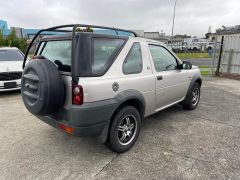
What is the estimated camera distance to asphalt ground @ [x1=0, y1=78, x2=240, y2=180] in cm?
261

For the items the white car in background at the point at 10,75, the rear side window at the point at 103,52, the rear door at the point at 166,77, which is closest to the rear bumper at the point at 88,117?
the rear side window at the point at 103,52

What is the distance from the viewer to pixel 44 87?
2.43m

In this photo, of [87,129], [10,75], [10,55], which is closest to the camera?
[87,129]

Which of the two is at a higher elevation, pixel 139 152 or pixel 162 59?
pixel 162 59

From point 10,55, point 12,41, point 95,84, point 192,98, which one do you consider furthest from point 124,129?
point 12,41

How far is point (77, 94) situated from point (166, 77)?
6.36ft

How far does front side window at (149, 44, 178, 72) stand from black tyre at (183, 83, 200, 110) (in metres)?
1.00

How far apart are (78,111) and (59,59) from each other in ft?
3.13

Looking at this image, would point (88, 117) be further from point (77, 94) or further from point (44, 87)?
point (44, 87)

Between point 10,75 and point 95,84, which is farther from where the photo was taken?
point 10,75

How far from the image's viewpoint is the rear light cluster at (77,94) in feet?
7.88

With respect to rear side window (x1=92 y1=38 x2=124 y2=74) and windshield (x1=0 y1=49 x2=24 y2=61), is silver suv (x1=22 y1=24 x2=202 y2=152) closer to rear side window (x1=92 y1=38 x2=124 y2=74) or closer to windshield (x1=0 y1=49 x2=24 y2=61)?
rear side window (x1=92 y1=38 x2=124 y2=74)

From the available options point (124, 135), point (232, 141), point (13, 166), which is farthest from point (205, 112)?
point (13, 166)

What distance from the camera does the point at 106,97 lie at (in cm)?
260
